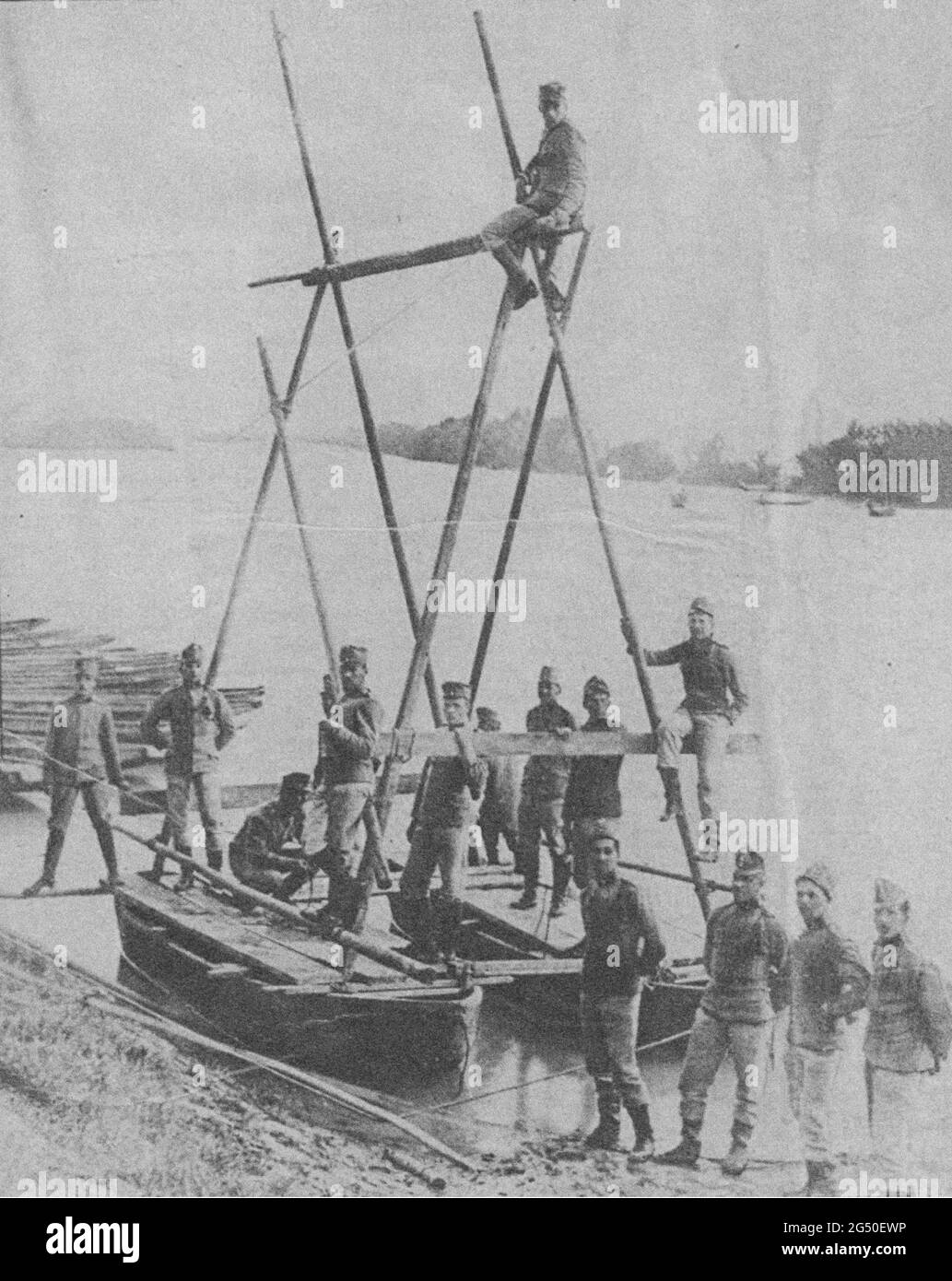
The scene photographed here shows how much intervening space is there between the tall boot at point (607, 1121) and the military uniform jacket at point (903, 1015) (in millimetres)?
681

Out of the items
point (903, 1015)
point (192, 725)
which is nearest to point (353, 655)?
point (192, 725)

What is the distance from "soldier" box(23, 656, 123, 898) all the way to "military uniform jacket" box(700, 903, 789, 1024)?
5.27 feet

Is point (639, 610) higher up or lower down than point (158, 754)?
higher up

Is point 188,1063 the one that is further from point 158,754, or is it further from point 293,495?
point 293,495

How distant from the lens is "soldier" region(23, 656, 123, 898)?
409 centimetres

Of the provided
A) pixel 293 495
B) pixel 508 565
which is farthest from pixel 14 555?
pixel 508 565

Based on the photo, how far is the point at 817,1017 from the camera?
4.04 m

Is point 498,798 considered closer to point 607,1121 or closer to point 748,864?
point 748,864

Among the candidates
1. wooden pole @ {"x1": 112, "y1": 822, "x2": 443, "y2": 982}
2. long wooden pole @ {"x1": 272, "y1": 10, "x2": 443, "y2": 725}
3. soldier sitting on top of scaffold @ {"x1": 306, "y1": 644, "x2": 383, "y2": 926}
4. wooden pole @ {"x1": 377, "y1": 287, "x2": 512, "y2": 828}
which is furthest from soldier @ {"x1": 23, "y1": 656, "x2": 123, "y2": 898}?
long wooden pole @ {"x1": 272, "y1": 10, "x2": 443, "y2": 725}

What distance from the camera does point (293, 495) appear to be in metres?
4.12

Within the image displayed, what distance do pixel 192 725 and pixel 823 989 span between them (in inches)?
70.6

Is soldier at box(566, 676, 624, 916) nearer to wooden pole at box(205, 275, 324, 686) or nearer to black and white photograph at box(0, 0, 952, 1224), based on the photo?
black and white photograph at box(0, 0, 952, 1224)

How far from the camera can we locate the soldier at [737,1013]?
158 inches
